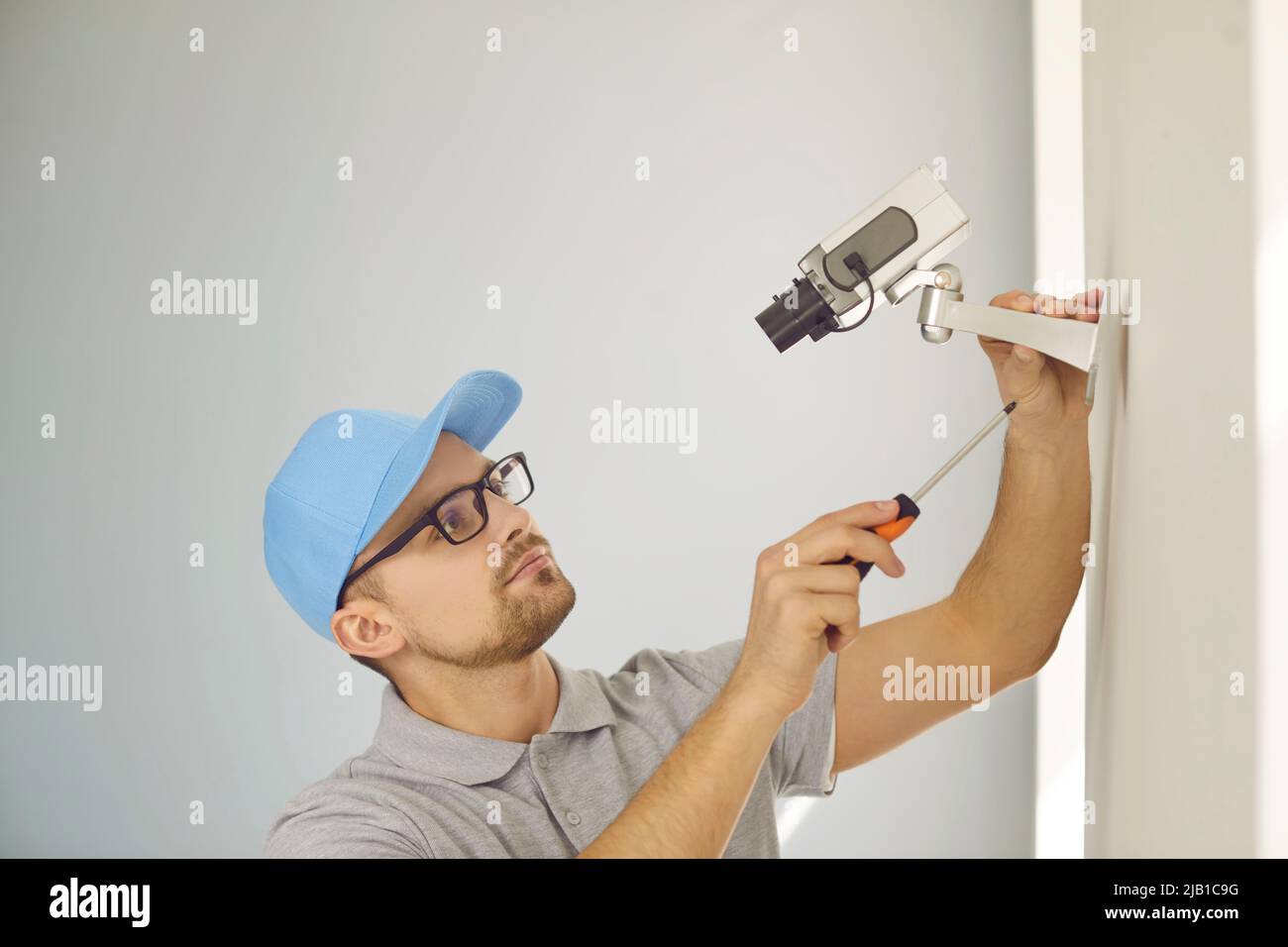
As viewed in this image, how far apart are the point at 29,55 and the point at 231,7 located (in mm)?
398

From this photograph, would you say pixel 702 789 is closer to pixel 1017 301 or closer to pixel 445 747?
pixel 445 747

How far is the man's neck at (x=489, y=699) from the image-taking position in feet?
4.20

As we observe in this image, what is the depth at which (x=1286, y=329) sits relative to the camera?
0.74 m

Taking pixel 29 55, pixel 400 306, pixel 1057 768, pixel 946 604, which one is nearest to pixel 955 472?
pixel 1057 768

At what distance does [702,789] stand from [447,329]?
1.20 m

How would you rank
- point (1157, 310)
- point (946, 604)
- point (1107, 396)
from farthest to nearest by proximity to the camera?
1. point (946, 604)
2. point (1107, 396)
3. point (1157, 310)

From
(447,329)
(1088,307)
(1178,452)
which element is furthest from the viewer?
(447,329)

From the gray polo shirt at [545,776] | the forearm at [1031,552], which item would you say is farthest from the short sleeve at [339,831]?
the forearm at [1031,552]

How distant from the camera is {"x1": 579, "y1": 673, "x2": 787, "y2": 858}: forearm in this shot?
0.96m

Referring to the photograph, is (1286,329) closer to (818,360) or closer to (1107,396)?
(1107,396)

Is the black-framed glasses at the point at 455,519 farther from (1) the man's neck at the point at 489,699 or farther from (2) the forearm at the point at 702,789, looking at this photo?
(2) the forearm at the point at 702,789

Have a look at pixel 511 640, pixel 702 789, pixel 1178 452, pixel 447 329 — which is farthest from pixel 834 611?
pixel 447 329

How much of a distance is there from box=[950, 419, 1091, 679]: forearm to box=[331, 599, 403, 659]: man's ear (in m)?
0.66

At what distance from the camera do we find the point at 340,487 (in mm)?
1263
